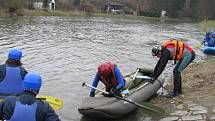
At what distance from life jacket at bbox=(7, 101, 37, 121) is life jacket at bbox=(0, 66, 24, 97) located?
258cm

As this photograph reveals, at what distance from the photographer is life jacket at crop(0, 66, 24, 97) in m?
7.84

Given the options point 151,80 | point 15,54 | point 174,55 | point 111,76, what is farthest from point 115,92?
point 15,54

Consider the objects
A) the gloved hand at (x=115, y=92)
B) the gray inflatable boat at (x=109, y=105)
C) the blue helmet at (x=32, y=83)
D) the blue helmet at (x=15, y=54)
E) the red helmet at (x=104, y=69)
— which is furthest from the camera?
the gloved hand at (x=115, y=92)

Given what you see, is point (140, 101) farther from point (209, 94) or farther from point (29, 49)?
point (29, 49)

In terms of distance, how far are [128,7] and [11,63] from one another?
101 meters

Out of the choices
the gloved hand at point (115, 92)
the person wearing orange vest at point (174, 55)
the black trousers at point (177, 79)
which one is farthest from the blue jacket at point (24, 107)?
the black trousers at point (177, 79)

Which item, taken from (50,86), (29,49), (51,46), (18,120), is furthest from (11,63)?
(51,46)

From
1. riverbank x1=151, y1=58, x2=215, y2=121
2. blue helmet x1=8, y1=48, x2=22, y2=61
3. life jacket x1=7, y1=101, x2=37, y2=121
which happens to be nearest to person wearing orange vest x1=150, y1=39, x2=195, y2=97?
riverbank x1=151, y1=58, x2=215, y2=121

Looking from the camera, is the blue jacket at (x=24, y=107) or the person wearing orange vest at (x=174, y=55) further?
the person wearing orange vest at (x=174, y=55)

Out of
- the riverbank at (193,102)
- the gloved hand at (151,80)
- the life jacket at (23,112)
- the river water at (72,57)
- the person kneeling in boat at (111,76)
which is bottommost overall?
the river water at (72,57)

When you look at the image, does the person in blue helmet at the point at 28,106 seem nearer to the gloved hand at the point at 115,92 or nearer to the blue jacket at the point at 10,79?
the blue jacket at the point at 10,79

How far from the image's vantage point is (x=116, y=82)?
403 inches

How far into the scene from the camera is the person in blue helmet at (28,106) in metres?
5.27

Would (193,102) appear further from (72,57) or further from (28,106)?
(72,57)
